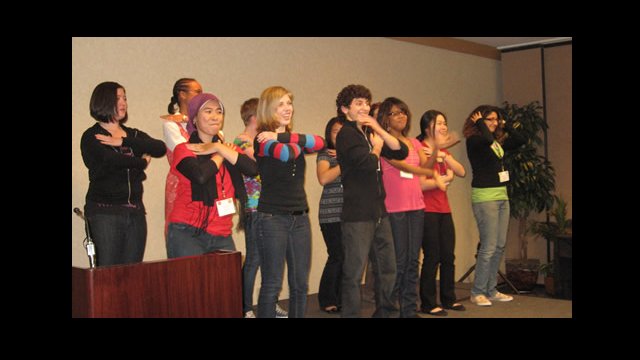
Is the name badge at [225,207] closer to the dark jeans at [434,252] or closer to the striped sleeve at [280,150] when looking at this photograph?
the striped sleeve at [280,150]

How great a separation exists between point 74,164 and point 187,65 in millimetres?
1154

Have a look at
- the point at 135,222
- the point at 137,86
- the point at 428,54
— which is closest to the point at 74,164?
the point at 137,86

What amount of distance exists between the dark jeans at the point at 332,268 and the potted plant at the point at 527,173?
8.38 feet

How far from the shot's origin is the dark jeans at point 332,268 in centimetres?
507

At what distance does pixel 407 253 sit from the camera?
450 cm

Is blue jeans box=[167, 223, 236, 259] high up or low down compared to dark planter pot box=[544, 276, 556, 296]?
up

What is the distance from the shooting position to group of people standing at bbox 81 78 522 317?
3521 mm

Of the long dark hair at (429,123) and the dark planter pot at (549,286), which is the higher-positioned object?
the long dark hair at (429,123)

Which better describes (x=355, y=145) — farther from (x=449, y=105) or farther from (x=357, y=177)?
(x=449, y=105)

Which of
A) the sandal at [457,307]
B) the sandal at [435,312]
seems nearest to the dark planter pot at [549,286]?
the sandal at [457,307]

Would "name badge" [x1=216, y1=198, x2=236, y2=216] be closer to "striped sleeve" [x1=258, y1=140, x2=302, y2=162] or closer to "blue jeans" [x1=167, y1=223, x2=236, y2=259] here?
"blue jeans" [x1=167, y1=223, x2=236, y2=259]

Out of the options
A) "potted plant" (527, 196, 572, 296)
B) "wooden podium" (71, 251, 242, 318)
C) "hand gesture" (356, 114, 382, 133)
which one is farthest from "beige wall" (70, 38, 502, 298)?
"wooden podium" (71, 251, 242, 318)

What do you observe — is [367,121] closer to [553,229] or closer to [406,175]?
[406,175]

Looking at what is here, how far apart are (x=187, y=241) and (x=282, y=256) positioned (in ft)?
1.63
